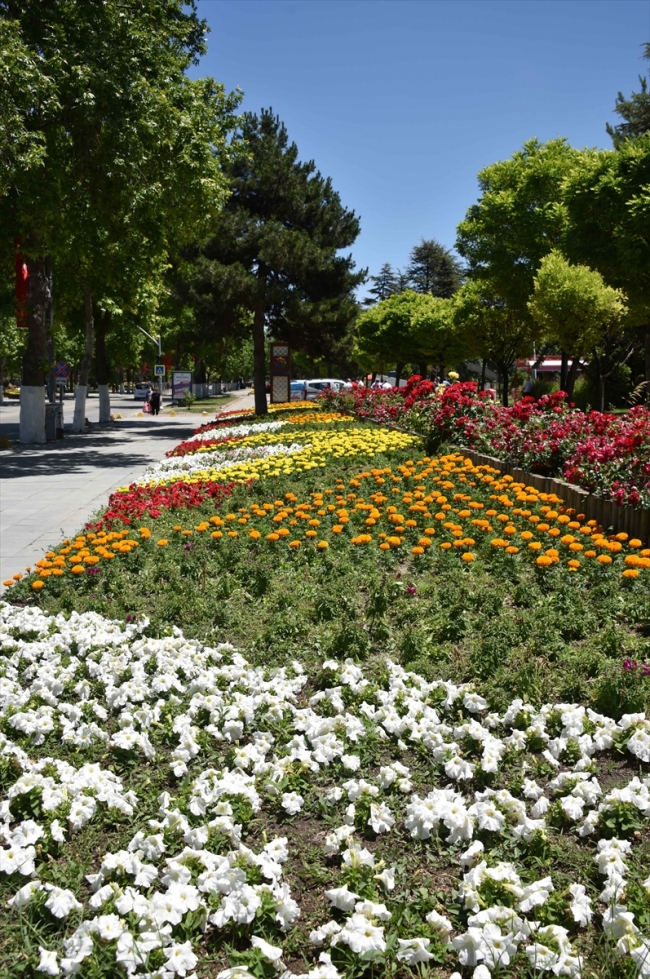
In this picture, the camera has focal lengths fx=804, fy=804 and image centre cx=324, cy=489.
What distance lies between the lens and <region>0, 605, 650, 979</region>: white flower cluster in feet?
8.11

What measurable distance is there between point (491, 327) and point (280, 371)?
761 cm

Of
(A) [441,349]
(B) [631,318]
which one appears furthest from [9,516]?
(A) [441,349]

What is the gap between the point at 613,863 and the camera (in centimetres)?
Result: 268

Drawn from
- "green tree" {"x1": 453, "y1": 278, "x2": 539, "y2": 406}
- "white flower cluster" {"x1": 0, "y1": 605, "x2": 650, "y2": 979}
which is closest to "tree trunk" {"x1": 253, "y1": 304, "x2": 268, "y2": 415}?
"green tree" {"x1": 453, "y1": 278, "x2": 539, "y2": 406}

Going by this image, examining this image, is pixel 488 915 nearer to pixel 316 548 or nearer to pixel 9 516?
pixel 316 548

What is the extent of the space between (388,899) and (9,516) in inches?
345

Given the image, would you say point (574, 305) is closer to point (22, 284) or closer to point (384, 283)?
point (22, 284)

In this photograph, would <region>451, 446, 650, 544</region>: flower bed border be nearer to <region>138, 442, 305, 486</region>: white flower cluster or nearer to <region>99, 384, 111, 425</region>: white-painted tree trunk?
<region>138, 442, 305, 486</region>: white flower cluster

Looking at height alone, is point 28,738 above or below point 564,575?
below

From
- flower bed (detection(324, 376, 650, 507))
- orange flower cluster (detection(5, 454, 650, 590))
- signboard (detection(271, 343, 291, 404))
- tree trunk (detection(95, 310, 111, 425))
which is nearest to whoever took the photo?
orange flower cluster (detection(5, 454, 650, 590))

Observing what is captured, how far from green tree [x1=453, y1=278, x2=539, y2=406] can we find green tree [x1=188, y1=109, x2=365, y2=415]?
4.19 m

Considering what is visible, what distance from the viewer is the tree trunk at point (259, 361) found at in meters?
27.4

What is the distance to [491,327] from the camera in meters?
28.3

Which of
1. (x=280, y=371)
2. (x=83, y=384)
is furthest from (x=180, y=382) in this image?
(x=83, y=384)
